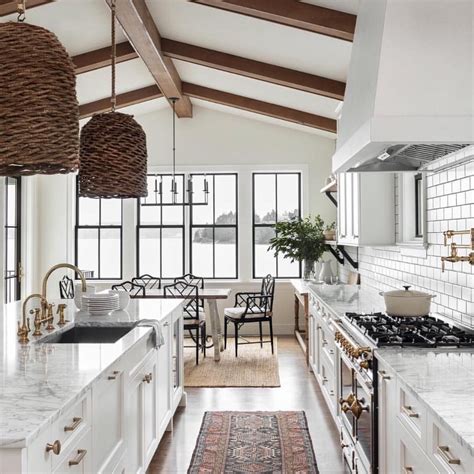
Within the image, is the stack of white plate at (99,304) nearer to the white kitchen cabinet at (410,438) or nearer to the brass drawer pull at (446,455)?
the white kitchen cabinet at (410,438)

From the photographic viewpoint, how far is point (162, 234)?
845cm

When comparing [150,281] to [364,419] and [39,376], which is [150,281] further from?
[39,376]

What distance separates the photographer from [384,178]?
470 cm

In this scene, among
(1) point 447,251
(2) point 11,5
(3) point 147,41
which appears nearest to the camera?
(1) point 447,251

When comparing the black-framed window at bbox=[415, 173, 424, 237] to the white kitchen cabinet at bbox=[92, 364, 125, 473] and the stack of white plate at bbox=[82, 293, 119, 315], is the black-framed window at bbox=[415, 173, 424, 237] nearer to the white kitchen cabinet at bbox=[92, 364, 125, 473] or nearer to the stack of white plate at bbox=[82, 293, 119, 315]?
the stack of white plate at bbox=[82, 293, 119, 315]

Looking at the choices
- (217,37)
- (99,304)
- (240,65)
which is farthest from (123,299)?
(240,65)

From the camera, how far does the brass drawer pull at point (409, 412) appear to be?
187 cm

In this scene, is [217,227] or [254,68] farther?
[217,227]

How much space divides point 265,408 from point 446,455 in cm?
327

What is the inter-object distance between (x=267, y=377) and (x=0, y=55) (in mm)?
4648

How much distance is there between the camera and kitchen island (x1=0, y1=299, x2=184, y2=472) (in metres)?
1.55

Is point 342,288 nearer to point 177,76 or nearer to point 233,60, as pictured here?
point 233,60

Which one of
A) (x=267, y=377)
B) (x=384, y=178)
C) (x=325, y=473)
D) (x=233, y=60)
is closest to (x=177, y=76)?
(x=233, y=60)

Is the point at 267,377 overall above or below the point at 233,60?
below
